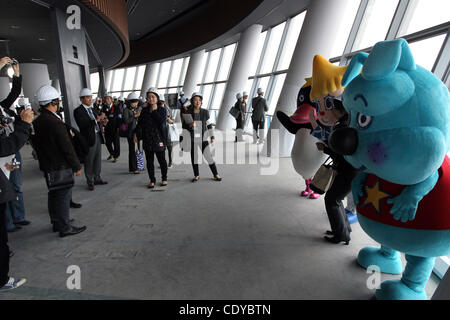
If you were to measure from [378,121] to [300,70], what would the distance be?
4924 mm

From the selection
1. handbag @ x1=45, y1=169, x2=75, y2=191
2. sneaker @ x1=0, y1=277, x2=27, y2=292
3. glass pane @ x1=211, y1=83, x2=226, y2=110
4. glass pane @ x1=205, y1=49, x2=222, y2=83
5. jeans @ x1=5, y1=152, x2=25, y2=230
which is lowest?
sneaker @ x1=0, y1=277, x2=27, y2=292

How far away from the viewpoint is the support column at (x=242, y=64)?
10547mm

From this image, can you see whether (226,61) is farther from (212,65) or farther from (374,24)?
(374,24)

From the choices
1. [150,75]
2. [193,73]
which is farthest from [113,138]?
[150,75]

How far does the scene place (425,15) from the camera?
12.7ft

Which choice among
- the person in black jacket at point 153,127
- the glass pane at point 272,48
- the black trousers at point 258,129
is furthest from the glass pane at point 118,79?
the person in black jacket at point 153,127

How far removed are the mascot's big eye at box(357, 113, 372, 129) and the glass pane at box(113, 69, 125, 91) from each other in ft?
75.3

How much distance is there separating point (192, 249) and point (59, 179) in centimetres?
150

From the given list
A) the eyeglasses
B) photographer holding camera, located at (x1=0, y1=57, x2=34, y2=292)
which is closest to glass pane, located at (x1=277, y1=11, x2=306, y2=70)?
the eyeglasses

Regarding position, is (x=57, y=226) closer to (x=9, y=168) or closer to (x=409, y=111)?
(x=9, y=168)

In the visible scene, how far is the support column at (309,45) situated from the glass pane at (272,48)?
446cm

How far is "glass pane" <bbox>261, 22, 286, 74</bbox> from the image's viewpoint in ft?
33.7

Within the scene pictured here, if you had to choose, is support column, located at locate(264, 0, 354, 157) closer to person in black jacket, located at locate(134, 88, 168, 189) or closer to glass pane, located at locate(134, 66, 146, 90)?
person in black jacket, located at locate(134, 88, 168, 189)

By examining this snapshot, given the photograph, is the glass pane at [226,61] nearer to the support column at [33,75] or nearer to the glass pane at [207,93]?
the glass pane at [207,93]
